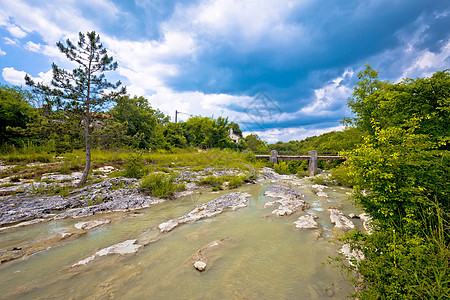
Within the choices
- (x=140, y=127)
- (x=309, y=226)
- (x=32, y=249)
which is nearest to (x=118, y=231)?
(x=32, y=249)

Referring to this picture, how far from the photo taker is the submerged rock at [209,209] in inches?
252

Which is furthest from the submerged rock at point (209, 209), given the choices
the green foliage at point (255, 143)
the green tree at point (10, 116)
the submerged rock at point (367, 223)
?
the green foliage at point (255, 143)

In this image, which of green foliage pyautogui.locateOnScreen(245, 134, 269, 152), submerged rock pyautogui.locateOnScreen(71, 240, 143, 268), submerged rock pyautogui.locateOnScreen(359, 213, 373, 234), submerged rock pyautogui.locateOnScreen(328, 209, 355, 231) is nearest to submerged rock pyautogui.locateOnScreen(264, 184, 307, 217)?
submerged rock pyautogui.locateOnScreen(328, 209, 355, 231)

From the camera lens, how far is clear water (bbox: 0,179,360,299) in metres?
3.30

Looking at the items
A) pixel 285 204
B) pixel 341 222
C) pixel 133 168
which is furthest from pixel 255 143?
pixel 341 222

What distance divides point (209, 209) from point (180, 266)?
4.16 meters

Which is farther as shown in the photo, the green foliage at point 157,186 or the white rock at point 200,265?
the green foliage at point 157,186

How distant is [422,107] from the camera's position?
3824mm

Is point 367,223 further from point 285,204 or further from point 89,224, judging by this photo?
point 89,224

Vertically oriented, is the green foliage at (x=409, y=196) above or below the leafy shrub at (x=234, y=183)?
above

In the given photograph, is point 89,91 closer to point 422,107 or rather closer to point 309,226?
point 309,226

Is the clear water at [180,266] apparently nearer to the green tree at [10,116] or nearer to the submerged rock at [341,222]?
the submerged rock at [341,222]

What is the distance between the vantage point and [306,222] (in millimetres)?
6781

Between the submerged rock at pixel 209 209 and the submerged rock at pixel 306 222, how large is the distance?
3.08 meters
